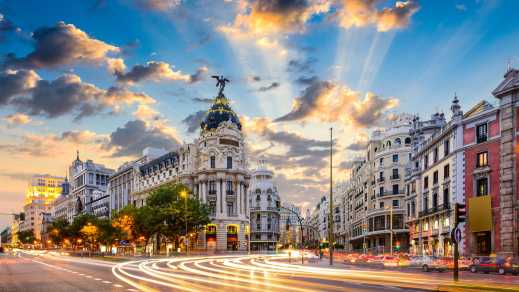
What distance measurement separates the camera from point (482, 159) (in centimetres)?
5709

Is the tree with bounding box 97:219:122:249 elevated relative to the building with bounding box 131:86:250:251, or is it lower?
lower

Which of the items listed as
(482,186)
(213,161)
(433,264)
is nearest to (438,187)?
(482,186)

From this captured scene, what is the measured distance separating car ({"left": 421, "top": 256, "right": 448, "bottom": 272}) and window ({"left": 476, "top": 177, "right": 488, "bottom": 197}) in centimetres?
1564

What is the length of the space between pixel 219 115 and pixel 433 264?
83328mm

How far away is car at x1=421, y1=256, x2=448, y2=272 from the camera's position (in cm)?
4275

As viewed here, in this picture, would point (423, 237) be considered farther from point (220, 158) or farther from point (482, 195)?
point (220, 158)

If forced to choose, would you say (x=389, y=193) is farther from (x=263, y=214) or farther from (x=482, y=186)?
(x=263, y=214)

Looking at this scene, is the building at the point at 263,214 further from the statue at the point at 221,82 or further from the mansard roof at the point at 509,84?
→ the mansard roof at the point at 509,84

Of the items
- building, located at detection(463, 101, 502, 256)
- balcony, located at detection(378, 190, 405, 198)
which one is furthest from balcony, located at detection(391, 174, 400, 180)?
building, located at detection(463, 101, 502, 256)

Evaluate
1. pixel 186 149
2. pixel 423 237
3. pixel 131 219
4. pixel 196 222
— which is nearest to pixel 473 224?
pixel 423 237

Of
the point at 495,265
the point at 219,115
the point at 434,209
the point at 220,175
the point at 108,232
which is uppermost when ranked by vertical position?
the point at 219,115

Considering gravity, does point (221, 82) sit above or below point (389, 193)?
above

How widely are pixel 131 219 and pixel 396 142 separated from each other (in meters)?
51.4

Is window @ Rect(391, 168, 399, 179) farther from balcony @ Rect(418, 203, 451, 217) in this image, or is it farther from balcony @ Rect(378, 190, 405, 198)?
balcony @ Rect(418, 203, 451, 217)
